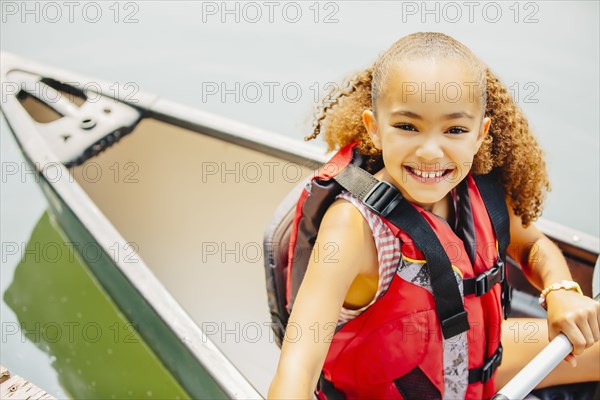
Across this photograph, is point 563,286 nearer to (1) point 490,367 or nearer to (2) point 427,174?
(1) point 490,367

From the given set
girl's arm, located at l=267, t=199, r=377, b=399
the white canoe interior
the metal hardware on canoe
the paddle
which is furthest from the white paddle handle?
the metal hardware on canoe

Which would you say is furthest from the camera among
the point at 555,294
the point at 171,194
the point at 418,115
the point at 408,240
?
the point at 171,194

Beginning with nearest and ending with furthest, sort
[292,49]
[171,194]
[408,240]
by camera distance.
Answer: [408,240] < [171,194] < [292,49]

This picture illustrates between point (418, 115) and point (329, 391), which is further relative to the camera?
point (329, 391)

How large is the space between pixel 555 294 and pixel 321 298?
1.60ft

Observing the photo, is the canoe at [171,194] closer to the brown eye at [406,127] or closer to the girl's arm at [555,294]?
the girl's arm at [555,294]

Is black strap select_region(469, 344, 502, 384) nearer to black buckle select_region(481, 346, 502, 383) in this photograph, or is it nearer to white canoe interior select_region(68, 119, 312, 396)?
black buckle select_region(481, 346, 502, 383)

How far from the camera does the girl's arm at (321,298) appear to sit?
0.92 m

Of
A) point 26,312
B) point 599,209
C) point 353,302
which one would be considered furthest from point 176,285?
point 599,209

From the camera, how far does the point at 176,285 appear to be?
2.00 meters

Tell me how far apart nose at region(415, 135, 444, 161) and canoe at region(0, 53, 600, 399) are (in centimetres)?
85

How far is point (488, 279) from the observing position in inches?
44.6

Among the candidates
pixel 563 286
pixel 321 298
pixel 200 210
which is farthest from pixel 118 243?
pixel 563 286

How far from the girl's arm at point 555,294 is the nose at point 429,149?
Result: 0.38 m
